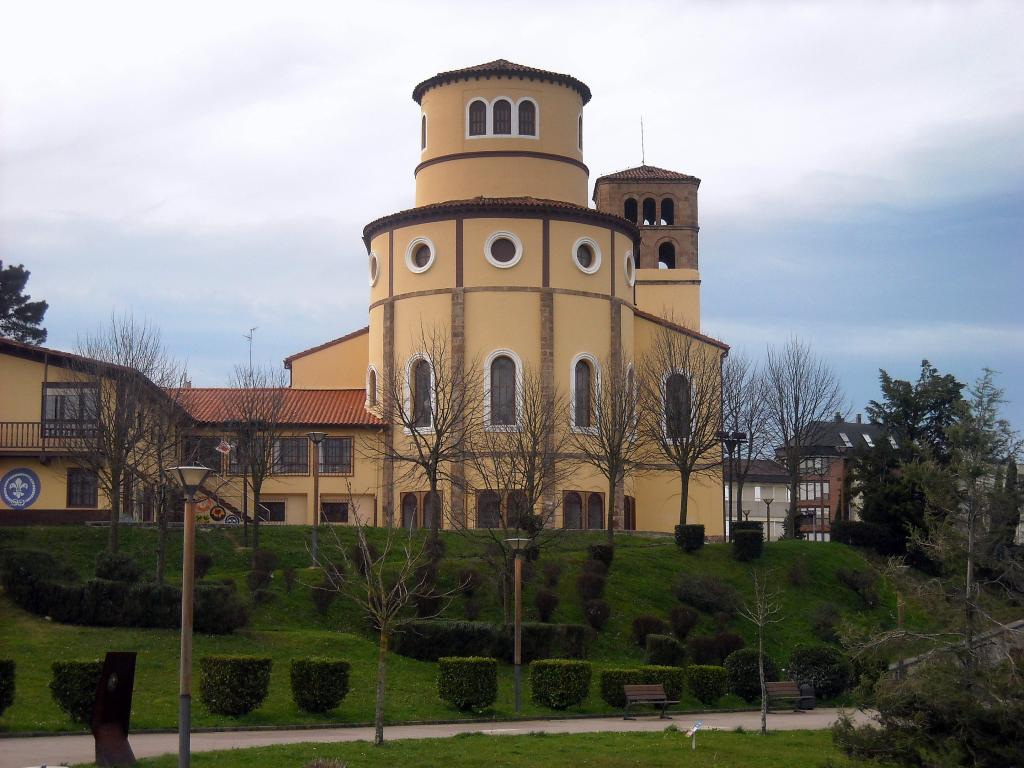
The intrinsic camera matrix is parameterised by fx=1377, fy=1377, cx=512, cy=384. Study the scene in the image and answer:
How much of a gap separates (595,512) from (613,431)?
19.2 ft

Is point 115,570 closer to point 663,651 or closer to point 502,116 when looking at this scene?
point 663,651

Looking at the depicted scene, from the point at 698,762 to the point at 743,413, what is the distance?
3114cm

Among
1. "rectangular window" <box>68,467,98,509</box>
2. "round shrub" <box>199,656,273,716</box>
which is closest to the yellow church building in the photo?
"rectangular window" <box>68,467,98,509</box>

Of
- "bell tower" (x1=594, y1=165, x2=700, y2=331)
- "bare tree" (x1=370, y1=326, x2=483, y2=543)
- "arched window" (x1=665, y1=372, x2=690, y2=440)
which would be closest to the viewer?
"bare tree" (x1=370, y1=326, x2=483, y2=543)

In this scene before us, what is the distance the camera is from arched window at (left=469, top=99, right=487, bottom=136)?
2100 inches

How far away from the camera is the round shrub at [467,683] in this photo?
25172 mm

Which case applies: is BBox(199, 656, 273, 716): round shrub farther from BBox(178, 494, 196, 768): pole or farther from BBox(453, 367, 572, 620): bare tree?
BBox(453, 367, 572, 620): bare tree

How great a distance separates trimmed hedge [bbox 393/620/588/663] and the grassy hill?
0.55 metres

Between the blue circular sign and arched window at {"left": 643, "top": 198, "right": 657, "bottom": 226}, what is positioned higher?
arched window at {"left": 643, "top": 198, "right": 657, "bottom": 226}

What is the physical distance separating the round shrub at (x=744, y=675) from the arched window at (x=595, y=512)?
19.2 m

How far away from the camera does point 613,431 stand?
147 feet

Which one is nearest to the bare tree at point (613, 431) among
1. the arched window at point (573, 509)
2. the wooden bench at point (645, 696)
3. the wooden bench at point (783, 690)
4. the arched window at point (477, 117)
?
the arched window at point (573, 509)

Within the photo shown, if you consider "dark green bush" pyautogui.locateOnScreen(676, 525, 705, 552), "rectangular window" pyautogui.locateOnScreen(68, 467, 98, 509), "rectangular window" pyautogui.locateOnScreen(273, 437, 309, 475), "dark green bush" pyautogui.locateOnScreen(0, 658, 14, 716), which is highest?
"rectangular window" pyautogui.locateOnScreen(273, 437, 309, 475)

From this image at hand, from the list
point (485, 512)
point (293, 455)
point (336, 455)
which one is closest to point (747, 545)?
point (485, 512)
